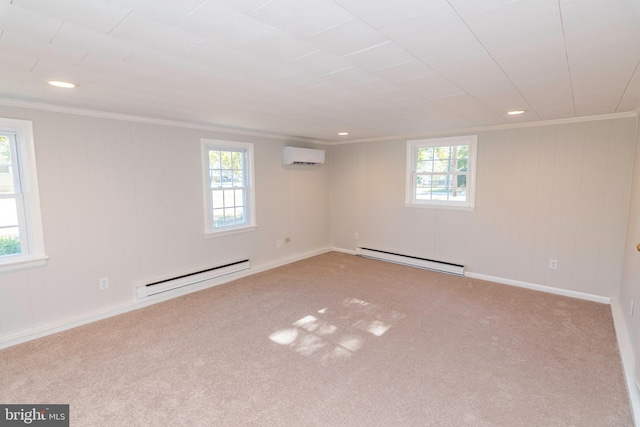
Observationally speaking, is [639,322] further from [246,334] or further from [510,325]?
[246,334]

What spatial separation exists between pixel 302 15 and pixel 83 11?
0.90 metres

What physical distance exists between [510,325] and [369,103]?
8.45 feet

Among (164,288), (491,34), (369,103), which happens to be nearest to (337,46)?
(491,34)

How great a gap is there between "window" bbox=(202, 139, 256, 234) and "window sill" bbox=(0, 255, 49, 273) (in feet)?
5.63

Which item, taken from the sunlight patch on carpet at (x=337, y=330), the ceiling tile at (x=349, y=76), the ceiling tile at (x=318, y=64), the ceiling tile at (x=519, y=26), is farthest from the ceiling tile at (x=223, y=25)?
the sunlight patch on carpet at (x=337, y=330)

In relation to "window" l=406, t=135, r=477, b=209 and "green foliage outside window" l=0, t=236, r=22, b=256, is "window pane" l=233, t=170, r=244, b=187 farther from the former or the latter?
"window" l=406, t=135, r=477, b=209

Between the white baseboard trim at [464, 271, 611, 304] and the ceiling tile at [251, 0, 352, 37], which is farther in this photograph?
the white baseboard trim at [464, 271, 611, 304]

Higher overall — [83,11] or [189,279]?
[83,11]

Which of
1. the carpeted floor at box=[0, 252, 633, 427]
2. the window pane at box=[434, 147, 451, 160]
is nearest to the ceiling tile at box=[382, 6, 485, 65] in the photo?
the carpeted floor at box=[0, 252, 633, 427]

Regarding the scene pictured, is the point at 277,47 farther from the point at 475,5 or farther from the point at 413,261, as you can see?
the point at 413,261

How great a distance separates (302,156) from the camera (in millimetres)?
5250

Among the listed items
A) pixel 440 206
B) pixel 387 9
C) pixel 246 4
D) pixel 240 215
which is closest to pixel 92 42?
pixel 246 4

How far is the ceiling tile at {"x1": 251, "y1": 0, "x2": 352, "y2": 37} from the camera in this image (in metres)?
1.26

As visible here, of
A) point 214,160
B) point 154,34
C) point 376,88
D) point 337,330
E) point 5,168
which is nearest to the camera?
point 154,34
